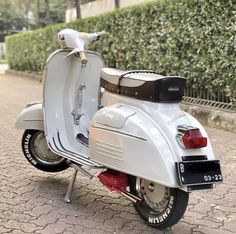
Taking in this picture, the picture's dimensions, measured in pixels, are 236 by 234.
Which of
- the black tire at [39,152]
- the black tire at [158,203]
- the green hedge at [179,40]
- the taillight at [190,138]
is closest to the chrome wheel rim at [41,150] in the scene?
the black tire at [39,152]

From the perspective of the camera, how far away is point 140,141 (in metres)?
3.23

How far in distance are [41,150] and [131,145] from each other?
5.22 ft

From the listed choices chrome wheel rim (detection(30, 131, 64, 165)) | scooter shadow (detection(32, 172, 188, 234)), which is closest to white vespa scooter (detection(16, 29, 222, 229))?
scooter shadow (detection(32, 172, 188, 234))

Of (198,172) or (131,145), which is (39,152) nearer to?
(131,145)

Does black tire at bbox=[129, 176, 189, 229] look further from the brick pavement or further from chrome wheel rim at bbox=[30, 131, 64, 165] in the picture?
chrome wheel rim at bbox=[30, 131, 64, 165]

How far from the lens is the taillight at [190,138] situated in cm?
314

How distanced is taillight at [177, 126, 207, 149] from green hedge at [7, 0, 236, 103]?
3.82 metres

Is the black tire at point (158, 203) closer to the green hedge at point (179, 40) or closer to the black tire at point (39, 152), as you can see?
the black tire at point (39, 152)

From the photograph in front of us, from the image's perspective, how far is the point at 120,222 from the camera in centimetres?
364

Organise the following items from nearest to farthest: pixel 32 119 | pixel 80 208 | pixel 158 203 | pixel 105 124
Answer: pixel 158 203 → pixel 105 124 → pixel 80 208 → pixel 32 119

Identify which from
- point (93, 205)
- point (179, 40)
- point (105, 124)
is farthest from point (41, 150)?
point (179, 40)

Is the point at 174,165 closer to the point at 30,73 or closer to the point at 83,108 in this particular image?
the point at 83,108

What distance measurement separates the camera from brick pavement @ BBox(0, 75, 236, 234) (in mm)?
3531

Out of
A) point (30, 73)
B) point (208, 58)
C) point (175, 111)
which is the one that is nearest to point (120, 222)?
point (175, 111)
